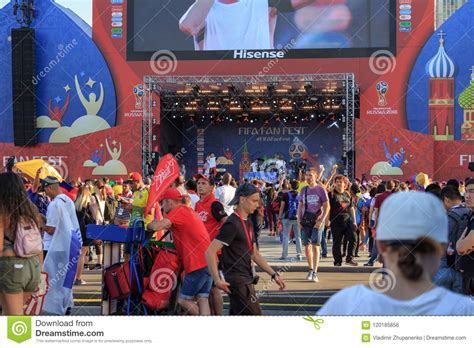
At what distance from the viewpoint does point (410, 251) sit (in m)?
2.01

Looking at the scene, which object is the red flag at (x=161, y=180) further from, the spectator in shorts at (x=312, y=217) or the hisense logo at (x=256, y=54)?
the hisense logo at (x=256, y=54)

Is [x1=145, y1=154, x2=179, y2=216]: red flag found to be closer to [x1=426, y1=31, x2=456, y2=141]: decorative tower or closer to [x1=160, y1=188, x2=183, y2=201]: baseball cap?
[x1=160, y1=188, x2=183, y2=201]: baseball cap

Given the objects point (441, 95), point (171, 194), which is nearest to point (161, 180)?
point (171, 194)

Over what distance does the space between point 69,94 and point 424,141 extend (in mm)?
14294

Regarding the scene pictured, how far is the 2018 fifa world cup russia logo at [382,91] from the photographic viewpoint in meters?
25.4

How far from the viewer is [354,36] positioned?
2547 cm

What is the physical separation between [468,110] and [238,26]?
374 inches

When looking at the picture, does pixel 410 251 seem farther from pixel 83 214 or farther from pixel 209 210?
pixel 83 214

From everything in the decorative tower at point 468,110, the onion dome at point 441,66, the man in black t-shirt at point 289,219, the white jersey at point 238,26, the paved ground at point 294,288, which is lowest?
the paved ground at point 294,288

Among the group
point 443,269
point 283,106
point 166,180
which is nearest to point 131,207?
point 166,180

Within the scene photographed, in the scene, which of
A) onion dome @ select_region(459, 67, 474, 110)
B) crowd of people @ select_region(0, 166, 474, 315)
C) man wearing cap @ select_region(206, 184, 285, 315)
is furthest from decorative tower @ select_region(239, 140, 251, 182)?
man wearing cap @ select_region(206, 184, 285, 315)

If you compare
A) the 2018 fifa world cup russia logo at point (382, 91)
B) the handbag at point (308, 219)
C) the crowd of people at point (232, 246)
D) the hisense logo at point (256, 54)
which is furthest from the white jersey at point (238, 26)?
the crowd of people at point (232, 246)

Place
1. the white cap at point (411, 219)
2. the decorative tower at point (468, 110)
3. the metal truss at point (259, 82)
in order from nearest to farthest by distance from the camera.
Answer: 1. the white cap at point (411, 219)
2. the metal truss at point (259, 82)
3. the decorative tower at point (468, 110)

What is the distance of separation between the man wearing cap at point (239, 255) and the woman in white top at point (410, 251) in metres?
2.88
